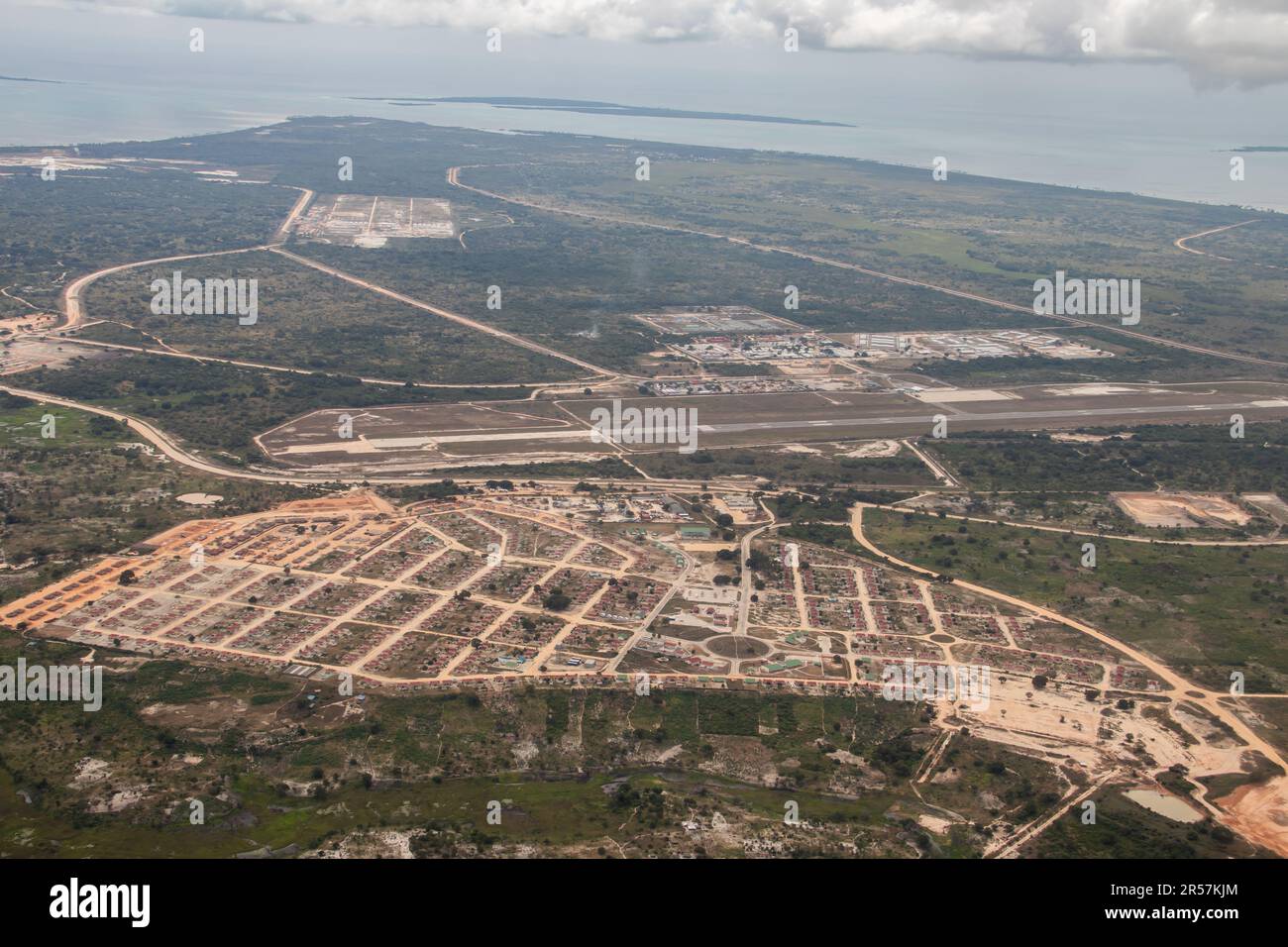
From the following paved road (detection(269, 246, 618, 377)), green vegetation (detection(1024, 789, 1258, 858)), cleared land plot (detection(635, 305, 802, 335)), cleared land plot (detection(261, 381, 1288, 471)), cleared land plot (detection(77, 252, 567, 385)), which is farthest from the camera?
cleared land plot (detection(635, 305, 802, 335))

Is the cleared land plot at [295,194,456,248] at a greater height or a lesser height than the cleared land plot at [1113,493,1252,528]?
greater

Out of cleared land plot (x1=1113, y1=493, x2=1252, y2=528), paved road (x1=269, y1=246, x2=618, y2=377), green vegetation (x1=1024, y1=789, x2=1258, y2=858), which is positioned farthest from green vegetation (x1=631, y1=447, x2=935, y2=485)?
green vegetation (x1=1024, y1=789, x2=1258, y2=858)

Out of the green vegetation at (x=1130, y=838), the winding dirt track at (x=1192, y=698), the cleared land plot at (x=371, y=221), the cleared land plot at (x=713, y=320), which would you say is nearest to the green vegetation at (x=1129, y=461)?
the winding dirt track at (x=1192, y=698)

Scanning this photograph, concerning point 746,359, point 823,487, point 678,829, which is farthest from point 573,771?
point 746,359


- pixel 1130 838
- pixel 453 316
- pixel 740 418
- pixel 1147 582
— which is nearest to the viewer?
pixel 1130 838

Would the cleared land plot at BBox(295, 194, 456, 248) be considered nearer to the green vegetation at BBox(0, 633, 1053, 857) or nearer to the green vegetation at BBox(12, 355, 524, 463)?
the green vegetation at BBox(12, 355, 524, 463)

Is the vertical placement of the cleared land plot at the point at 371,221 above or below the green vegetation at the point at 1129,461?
above

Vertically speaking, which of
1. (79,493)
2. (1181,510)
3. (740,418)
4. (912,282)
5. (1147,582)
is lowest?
(1147,582)

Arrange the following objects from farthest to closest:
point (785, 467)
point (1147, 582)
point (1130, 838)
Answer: point (785, 467), point (1147, 582), point (1130, 838)

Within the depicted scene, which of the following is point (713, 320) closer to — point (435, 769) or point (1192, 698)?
point (1192, 698)

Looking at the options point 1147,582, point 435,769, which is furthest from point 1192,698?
point 435,769

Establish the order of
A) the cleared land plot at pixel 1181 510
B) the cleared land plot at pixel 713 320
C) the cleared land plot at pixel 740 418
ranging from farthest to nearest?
the cleared land plot at pixel 713 320
the cleared land plot at pixel 740 418
the cleared land plot at pixel 1181 510

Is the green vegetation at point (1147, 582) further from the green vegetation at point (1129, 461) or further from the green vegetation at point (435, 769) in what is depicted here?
the green vegetation at point (435, 769)
